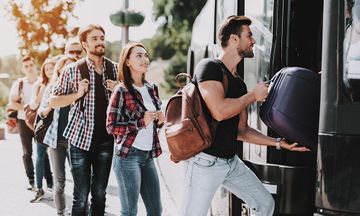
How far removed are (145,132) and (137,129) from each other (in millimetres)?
106

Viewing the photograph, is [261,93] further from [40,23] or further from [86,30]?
[40,23]

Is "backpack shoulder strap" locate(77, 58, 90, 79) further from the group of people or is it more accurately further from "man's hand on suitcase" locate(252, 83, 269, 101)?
"man's hand on suitcase" locate(252, 83, 269, 101)

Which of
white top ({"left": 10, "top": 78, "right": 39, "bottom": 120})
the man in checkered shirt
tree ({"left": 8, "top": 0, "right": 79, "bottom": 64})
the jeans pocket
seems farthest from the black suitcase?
tree ({"left": 8, "top": 0, "right": 79, "bottom": 64})

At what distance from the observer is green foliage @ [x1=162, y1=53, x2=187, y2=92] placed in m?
46.7

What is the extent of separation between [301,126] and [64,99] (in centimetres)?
219

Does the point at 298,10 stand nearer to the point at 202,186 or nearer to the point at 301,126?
the point at 301,126

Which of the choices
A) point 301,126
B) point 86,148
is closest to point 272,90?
point 301,126

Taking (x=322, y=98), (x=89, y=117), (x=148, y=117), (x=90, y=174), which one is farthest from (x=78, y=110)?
(x=322, y=98)

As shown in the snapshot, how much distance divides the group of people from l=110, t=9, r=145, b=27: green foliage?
19.9ft

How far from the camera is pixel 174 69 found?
4903 centimetres

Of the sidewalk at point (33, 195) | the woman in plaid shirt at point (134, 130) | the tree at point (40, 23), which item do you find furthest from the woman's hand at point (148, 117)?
the tree at point (40, 23)

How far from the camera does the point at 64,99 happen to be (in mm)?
4988

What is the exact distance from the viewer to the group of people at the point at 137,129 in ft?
12.3

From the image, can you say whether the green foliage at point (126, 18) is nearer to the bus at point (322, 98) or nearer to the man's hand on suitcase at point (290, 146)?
the bus at point (322, 98)
